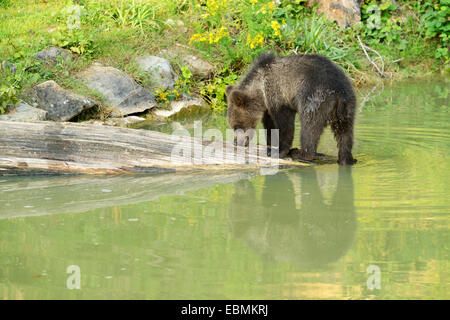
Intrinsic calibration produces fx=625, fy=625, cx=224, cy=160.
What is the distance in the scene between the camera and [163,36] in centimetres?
1305

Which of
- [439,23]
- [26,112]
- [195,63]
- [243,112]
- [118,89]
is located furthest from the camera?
[439,23]

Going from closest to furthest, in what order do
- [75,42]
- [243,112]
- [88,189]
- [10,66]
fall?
[88,189] < [243,112] < [10,66] < [75,42]

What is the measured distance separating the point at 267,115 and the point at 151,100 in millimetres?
3716

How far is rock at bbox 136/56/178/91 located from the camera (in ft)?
38.4

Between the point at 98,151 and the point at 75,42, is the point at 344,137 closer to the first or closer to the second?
the point at 98,151

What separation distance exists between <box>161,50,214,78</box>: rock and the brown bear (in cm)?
424

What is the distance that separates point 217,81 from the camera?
12.3m

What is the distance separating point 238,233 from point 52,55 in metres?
7.22

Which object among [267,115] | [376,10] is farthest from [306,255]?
[376,10]

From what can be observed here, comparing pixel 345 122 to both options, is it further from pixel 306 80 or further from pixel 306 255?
pixel 306 255

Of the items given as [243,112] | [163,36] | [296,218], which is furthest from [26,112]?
[296,218]

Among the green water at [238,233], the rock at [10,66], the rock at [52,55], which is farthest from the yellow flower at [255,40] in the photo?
the green water at [238,233]

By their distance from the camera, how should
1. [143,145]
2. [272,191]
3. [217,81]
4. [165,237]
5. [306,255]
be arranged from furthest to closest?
[217,81] → [143,145] → [272,191] → [165,237] → [306,255]

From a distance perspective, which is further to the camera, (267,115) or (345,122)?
(267,115)
